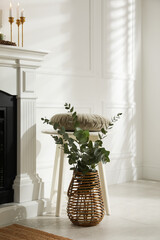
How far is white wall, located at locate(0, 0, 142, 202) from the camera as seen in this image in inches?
136

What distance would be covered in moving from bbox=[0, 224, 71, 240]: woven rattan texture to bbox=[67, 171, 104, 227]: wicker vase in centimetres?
27

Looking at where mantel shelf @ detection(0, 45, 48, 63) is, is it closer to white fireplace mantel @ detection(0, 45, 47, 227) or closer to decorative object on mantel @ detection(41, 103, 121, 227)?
white fireplace mantel @ detection(0, 45, 47, 227)

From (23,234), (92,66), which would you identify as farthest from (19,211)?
(92,66)

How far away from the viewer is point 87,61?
12.8 ft

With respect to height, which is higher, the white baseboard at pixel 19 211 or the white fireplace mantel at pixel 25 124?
the white fireplace mantel at pixel 25 124

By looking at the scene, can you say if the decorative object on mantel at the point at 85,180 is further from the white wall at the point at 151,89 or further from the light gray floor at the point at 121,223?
the white wall at the point at 151,89

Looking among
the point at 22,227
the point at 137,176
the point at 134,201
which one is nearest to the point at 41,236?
the point at 22,227

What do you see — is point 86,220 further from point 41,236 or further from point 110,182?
point 110,182

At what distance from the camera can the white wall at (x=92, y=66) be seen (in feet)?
11.4

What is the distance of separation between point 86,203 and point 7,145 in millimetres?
696

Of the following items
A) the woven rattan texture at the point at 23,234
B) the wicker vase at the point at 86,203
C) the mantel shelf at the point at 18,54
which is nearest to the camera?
the woven rattan texture at the point at 23,234

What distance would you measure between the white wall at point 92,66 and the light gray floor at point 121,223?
26.1 inches

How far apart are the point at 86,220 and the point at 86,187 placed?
0.21 meters

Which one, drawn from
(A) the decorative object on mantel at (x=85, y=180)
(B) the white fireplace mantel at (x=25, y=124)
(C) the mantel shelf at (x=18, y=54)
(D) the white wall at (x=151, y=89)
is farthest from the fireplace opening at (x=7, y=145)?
(D) the white wall at (x=151, y=89)
